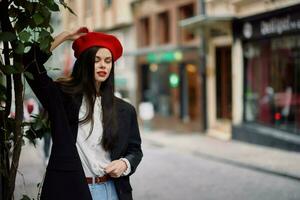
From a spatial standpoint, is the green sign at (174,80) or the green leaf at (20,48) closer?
the green leaf at (20,48)

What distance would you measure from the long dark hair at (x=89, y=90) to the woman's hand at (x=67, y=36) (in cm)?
10

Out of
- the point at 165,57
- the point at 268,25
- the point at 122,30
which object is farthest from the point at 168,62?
the point at 268,25

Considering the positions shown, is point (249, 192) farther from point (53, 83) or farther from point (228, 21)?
point (228, 21)

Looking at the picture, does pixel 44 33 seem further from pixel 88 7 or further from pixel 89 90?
pixel 88 7

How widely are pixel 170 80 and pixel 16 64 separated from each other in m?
20.9

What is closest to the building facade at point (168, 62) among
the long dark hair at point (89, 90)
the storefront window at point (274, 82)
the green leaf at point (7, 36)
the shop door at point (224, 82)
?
the shop door at point (224, 82)

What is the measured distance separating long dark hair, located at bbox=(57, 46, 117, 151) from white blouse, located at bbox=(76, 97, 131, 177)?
3 centimetres

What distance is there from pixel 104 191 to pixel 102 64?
66cm

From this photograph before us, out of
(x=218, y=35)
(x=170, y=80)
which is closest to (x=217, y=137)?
(x=218, y=35)

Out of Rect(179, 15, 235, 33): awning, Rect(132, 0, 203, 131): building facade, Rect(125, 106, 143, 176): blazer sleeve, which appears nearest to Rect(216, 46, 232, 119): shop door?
Rect(179, 15, 235, 33): awning

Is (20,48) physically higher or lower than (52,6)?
lower

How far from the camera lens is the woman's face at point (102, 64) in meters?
3.33

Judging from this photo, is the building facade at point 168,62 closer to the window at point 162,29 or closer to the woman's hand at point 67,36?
the window at point 162,29

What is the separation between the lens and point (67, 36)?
10.8ft
